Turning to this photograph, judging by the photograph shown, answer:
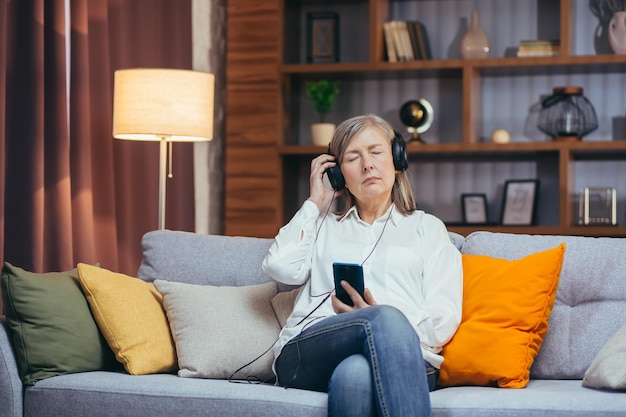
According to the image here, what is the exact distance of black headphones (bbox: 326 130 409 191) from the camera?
102 inches

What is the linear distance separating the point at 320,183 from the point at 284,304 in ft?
1.19

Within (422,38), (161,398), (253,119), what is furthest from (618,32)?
(161,398)

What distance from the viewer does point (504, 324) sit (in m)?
2.44

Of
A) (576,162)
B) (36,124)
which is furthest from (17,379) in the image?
(576,162)

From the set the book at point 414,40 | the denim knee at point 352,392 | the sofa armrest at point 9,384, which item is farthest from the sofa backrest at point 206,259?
the book at point 414,40

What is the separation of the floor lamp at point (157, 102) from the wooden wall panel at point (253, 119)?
983mm

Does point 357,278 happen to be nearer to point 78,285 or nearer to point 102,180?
point 78,285

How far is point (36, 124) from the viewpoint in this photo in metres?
3.35

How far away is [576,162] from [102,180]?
2.34 meters

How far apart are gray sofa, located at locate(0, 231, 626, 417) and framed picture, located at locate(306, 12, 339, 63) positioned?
2.15m

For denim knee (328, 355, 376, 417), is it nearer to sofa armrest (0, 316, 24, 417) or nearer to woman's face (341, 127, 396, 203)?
woman's face (341, 127, 396, 203)

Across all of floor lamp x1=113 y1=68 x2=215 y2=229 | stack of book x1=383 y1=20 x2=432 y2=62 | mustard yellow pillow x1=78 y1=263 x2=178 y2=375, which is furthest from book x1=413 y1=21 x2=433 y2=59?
mustard yellow pillow x1=78 y1=263 x2=178 y2=375

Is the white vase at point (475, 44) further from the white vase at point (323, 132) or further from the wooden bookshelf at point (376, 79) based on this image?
the white vase at point (323, 132)

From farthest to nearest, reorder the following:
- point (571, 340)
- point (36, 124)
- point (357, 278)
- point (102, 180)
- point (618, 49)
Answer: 1. point (618, 49)
2. point (102, 180)
3. point (36, 124)
4. point (571, 340)
5. point (357, 278)
